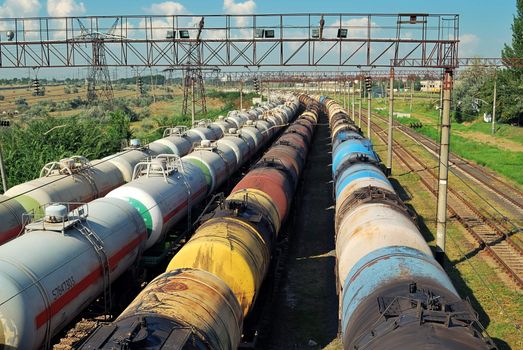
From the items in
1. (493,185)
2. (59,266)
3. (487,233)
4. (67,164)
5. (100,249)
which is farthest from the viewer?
(493,185)

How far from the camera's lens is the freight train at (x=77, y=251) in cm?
1011

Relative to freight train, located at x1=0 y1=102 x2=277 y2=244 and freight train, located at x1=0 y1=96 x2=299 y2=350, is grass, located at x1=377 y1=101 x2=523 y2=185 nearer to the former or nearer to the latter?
freight train, located at x1=0 y1=96 x2=299 y2=350

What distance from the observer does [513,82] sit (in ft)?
210

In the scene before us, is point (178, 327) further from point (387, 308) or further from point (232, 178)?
point (232, 178)

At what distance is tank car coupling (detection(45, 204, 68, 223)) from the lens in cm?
1256

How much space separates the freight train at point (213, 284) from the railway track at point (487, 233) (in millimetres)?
8755

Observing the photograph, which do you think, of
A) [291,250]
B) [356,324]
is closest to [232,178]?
[291,250]

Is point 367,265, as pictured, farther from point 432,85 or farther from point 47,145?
point 432,85

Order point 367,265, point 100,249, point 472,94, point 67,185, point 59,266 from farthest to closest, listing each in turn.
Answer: point 472,94 → point 67,185 → point 100,249 → point 59,266 → point 367,265

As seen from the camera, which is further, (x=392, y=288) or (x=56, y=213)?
(x=56, y=213)

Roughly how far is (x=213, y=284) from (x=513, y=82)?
2529 inches

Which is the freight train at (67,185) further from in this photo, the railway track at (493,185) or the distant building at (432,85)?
the distant building at (432,85)

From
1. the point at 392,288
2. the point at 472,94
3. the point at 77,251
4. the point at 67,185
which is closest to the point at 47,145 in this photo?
the point at 67,185

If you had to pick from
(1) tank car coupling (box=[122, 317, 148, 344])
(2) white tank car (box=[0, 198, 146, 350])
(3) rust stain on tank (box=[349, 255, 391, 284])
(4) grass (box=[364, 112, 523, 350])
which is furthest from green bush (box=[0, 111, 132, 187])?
(1) tank car coupling (box=[122, 317, 148, 344])
